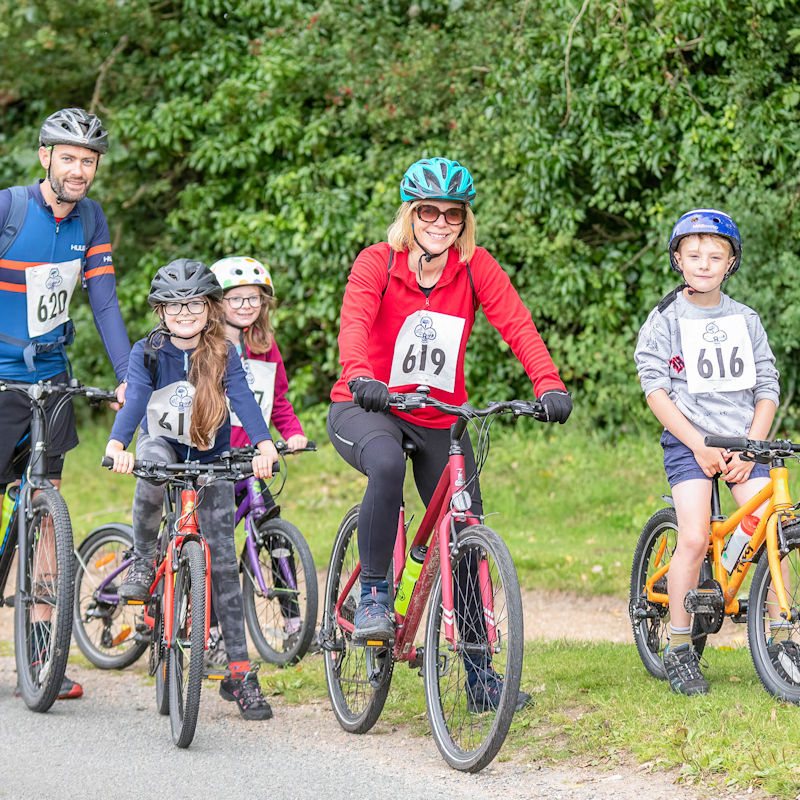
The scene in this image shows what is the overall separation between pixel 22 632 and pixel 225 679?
1.05 metres

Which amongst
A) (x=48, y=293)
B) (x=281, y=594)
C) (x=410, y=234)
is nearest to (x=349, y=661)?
(x=281, y=594)

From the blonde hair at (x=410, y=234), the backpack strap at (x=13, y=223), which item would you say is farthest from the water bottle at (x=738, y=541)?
the backpack strap at (x=13, y=223)

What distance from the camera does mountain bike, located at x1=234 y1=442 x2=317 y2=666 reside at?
6270mm

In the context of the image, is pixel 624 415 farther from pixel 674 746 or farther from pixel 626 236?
pixel 674 746

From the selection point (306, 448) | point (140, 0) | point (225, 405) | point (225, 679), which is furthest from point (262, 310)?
point (140, 0)

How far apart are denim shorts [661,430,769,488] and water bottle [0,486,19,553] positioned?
3.01 metres

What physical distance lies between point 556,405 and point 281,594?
98.2 inches

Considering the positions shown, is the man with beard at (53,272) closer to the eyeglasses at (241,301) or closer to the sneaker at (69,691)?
the sneaker at (69,691)

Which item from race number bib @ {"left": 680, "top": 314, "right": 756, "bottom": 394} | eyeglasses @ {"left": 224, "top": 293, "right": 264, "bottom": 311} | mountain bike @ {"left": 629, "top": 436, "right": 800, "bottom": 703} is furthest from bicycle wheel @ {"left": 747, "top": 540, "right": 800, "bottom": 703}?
eyeglasses @ {"left": 224, "top": 293, "right": 264, "bottom": 311}

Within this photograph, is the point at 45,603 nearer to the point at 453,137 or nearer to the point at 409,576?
the point at 409,576

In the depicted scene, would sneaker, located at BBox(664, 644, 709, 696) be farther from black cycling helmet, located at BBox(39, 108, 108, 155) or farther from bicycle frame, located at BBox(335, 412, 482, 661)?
black cycling helmet, located at BBox(39, 108, 108, 155)

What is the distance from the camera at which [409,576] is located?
15.9 ft

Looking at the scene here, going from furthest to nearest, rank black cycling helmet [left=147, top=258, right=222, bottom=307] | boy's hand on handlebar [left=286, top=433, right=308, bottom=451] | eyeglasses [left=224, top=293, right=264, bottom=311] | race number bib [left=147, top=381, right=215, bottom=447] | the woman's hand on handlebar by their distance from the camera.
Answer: eyeglasses [left=224, top=293, right=264, bottom=311] < boy's hand on handlebar [left=286, top=433, right=308, bottom=451] < race number bib [left=147, top=381, right=215, bottom=447] < black cycling helmet [left=147, top=258, right=222, bottom=307] < the woman's hand on handlebar

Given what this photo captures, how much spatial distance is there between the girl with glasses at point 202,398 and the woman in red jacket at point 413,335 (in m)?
0.60
